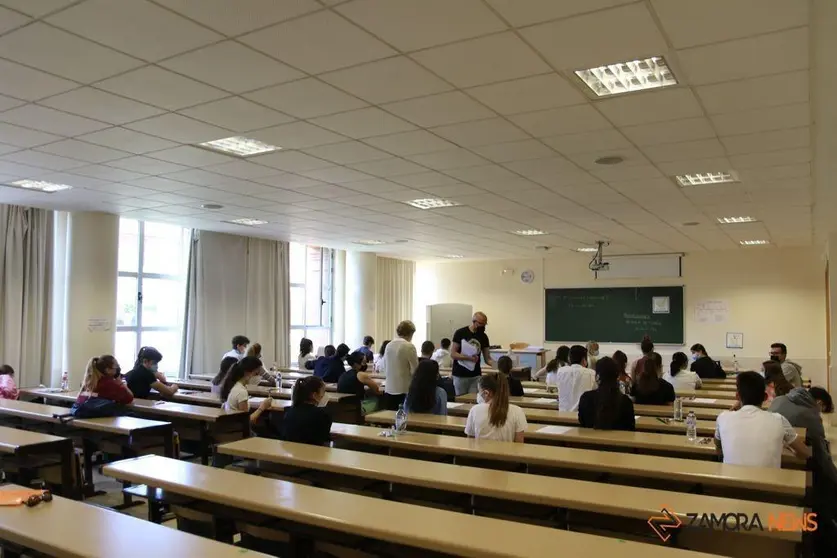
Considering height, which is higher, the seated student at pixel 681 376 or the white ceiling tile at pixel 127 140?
the white ceiling tile at pixel 127 140

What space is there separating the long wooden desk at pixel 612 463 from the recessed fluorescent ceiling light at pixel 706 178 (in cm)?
354

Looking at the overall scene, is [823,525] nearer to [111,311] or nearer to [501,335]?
[111,311]

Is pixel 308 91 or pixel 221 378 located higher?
pixel 308 91

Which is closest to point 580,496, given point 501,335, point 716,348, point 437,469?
point 437,469

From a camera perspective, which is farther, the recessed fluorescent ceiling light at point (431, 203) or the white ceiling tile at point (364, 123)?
the recessed fluorescent ceiling light at point (431, 203)

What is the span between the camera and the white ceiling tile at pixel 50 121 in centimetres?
427

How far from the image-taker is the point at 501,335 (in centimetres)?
1483

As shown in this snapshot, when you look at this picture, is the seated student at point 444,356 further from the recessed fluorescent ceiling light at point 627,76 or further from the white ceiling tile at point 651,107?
the recessed fluorescent ceiling light at point 627,76

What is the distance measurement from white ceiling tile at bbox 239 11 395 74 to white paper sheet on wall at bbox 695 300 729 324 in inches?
439

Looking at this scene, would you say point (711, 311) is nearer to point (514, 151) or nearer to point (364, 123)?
point (514, 151)

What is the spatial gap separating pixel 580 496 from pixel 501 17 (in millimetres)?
2191

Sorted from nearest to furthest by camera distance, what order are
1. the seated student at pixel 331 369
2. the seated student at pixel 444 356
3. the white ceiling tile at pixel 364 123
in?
the white ceiling tile at pixel 364 123 < the seated student at pixel 331 369 < the seated student at pixel 444 356

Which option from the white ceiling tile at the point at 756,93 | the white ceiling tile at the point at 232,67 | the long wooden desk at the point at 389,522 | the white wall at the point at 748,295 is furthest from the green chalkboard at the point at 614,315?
the long wooden desk at the point at 389,522

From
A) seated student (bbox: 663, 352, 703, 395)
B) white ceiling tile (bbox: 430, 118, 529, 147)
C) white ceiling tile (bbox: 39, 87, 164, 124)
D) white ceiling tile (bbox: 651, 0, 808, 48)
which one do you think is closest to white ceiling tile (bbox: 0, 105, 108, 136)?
white ceiling tile (bbox: 39, 87, 164, 124)
